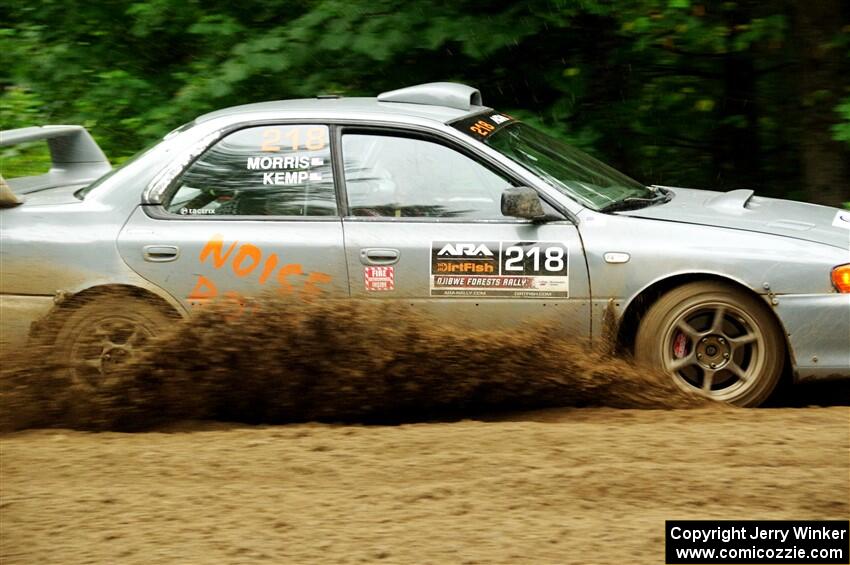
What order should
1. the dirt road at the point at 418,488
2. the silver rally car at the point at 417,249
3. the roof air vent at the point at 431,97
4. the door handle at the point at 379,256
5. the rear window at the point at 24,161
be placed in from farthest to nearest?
the rear window at the point at 24,161 < the roof air vent at the point at 431,97 < the door handle at the point at 379,256 < the silver rally car at the point at 417,249 < the dirt road at the point at 418,488

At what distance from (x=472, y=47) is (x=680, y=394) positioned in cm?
369

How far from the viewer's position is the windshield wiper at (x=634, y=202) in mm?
5836

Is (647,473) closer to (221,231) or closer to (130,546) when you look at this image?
(130,546)

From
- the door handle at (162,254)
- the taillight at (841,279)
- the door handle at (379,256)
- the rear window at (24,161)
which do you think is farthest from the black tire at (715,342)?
the rear window at (24,161)

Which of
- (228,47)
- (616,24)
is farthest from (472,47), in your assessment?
(228,47)

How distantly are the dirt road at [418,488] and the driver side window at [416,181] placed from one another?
116 cm

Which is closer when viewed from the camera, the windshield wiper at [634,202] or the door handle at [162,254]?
the door handle at [162,254]

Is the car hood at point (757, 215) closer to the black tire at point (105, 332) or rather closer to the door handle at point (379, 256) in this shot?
the door handle at point (379, 256)

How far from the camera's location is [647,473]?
4.38 meters

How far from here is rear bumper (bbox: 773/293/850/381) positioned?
538cm

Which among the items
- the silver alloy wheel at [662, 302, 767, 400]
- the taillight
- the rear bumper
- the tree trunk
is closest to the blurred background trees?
the tree trunk

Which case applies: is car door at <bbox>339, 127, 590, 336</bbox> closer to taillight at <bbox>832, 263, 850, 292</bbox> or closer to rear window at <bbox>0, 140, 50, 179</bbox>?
taillight at <bbox>832, 263, 850, 292</bbox>

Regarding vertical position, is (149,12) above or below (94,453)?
above

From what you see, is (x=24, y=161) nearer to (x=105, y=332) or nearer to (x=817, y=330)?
(x=105, y=332)
